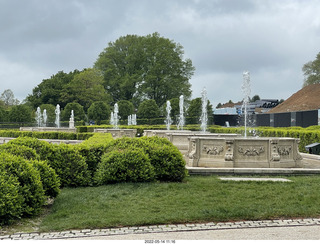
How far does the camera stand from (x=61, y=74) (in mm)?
69250

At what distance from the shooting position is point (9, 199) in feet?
18.4

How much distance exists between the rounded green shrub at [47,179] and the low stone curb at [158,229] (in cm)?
167

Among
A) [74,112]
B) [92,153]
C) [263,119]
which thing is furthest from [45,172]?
[74,112]

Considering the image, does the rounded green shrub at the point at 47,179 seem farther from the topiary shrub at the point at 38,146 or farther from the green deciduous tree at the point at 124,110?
the green deciduous tree at the point at 124,110

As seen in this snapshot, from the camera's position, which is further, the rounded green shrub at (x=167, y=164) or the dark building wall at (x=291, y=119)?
the dark building wall at (x=291, y=119)

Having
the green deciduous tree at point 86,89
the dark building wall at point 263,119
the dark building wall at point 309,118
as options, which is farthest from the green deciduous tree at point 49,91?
the dark building wall at point 309,118

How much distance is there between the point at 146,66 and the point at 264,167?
52.9 m

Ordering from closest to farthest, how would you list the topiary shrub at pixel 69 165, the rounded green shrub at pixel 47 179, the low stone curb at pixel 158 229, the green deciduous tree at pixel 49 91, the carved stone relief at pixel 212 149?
1. the low stone curb at pixel 158 229
2. the rounded green shrub at pixel 47 179
3. the topiary shrub at pixel 69 165
4. the carved stone relief at pixel 212 149
5. the green deciduous tree at pixel 49 91

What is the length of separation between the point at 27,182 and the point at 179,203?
274cm

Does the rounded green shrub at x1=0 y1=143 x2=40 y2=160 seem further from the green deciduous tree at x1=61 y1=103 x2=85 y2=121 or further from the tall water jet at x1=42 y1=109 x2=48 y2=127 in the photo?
the green deciduous tree at x1=61 y1=103 x2=85 y2=121

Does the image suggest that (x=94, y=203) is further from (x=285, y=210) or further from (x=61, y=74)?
(x=61, y=74)

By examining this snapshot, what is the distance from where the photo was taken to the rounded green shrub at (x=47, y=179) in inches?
271

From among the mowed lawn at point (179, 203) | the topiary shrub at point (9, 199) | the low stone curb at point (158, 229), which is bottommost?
the low stone curb at point (158, 229)

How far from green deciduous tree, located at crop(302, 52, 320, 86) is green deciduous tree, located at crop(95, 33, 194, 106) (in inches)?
792
